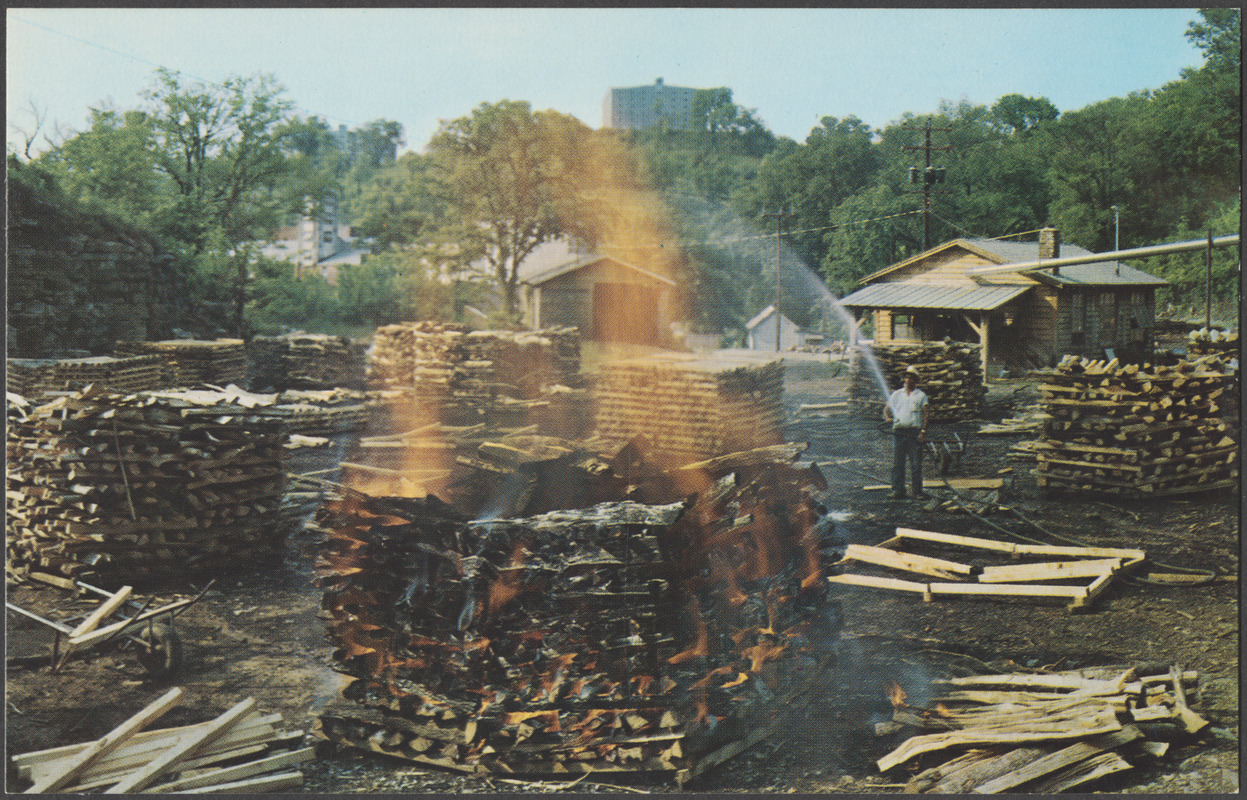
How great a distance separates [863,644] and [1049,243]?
386 cm

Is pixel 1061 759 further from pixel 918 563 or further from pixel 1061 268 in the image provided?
pixel 1061 268

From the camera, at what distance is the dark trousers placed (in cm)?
835

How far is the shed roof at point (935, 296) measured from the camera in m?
7.77

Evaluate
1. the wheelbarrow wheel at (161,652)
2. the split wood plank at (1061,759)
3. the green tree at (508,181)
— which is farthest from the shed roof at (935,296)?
the wheelbarrow wheel at (161,652)

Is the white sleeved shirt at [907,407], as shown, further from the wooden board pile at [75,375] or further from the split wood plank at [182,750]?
the wooden board pile at [75,375]

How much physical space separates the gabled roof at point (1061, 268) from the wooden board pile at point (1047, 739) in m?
3.44

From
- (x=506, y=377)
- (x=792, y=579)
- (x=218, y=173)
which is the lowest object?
(x=792, y=579)

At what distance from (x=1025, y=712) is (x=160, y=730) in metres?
6.14

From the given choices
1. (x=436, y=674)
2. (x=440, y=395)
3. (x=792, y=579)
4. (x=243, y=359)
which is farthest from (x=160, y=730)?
(x=440, y=395)

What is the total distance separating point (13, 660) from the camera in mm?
6656

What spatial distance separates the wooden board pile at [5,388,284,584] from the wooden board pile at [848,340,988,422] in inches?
249

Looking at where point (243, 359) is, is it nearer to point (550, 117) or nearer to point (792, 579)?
point (550, 117)

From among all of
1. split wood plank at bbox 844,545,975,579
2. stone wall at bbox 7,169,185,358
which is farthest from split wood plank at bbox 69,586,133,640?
split wood plank at bbox 844,545,975,579

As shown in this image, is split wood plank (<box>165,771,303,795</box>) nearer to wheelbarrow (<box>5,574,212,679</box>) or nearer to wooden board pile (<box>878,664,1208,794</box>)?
wheelbarrow (<box>5,574,212,679</box>)
